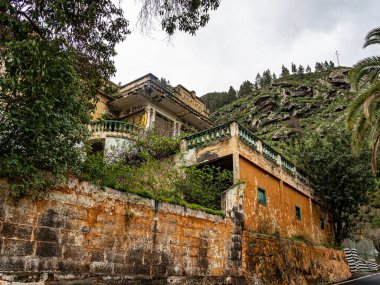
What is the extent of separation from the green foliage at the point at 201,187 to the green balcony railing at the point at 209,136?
196 centimetres

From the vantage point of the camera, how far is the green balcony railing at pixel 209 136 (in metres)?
14.4

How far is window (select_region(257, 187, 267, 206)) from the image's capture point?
14.5m

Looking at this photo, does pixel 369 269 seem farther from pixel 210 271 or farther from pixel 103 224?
pixel 103 224

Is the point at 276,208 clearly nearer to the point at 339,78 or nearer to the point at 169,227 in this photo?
the point at 169,227

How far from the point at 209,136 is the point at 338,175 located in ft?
31.2

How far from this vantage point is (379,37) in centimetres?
1258

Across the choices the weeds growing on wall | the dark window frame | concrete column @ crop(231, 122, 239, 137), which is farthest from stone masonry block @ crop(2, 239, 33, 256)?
the dark window frame

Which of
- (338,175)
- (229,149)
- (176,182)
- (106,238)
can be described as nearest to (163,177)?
(176,182)

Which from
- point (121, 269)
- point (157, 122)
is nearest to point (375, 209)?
point (157, 122)

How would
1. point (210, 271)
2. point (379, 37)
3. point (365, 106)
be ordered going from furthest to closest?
point (379, 37) < point (365, 106) < point (210, 271)

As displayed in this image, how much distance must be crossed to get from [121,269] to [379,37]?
12129 millimetres

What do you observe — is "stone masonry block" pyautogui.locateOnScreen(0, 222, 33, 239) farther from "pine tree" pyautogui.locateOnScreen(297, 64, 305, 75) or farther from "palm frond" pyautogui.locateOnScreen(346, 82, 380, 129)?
"pine tree" pyautogui.locateOnScreen(297, 64, 305, 75)

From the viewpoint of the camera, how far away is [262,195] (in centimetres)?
1481

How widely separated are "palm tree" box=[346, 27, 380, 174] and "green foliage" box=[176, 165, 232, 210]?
514 cm
